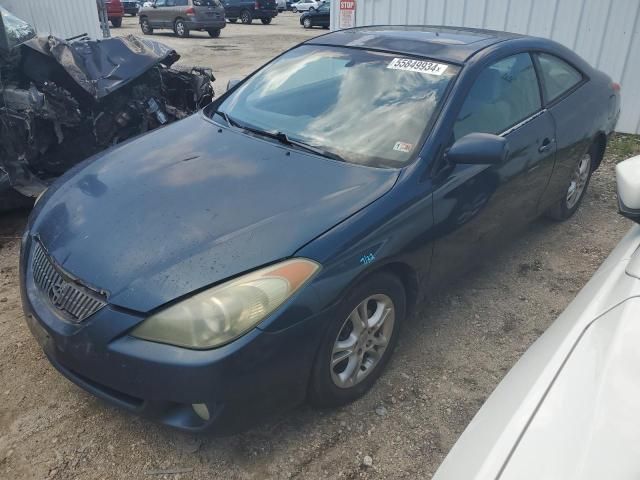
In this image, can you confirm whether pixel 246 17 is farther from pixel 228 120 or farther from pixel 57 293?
pixel 57 293

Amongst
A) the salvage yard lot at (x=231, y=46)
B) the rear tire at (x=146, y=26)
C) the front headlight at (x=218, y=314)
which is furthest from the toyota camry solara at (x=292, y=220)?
the rear tire at (x=146, y=26)

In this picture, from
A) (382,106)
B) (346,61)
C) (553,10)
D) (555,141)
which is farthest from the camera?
(553,10)

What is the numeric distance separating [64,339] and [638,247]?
7.23 feet

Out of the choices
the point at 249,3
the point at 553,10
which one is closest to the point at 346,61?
the point at 553,10

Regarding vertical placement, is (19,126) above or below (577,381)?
below

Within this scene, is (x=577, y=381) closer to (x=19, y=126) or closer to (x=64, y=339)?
(x=64, y=339)

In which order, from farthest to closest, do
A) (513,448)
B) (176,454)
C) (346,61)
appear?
1. (346,61)
2. (176,454)
3. (513,448)

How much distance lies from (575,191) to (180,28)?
19.2m

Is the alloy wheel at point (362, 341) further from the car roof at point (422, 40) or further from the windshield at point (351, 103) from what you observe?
the car roof at point (422, 40)

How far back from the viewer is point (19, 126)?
4.10 metres

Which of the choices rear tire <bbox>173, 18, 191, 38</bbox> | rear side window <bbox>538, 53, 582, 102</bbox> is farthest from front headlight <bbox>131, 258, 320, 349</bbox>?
rear tire <bbox>173, 18, 191, 38</bbox>

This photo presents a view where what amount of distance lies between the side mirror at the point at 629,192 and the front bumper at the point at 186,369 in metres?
1.30

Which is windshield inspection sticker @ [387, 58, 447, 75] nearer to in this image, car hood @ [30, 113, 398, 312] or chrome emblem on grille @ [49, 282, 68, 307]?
car hood @ [30, 113, 398, 312]

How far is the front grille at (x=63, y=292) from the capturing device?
2.02m
